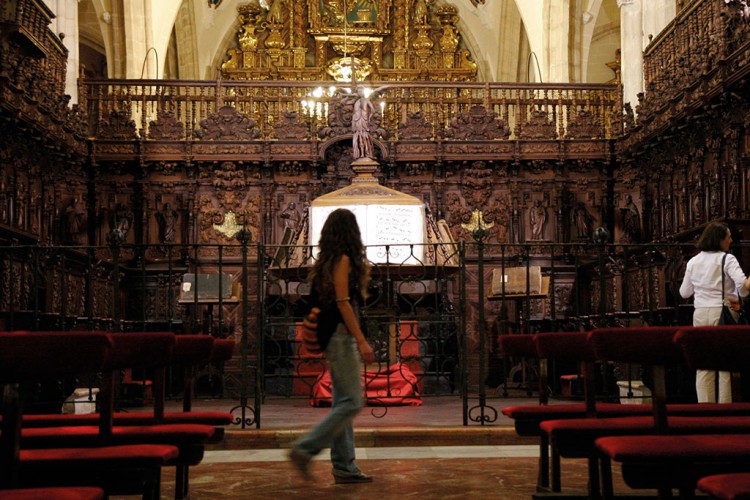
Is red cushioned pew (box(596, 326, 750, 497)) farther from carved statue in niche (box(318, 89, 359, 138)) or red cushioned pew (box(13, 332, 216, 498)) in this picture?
carved statue in niche (box(318, 89, 359, 138))

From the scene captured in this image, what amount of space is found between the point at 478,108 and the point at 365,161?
3988 millimetres

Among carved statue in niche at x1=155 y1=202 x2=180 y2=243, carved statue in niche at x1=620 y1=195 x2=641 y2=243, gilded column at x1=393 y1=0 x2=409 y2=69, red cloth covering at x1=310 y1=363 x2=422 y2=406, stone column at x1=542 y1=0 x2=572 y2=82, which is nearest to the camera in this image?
red cloth covering at x1=310 y1=363 x2=422 y2=406

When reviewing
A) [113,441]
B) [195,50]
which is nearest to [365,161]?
[113,441]

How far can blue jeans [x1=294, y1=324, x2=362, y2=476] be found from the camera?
4301mm

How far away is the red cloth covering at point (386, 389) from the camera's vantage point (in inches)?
340

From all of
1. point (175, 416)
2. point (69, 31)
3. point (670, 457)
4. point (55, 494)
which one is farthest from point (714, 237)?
point (69, 31)

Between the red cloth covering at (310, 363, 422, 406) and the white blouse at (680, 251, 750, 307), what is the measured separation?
8.90ft

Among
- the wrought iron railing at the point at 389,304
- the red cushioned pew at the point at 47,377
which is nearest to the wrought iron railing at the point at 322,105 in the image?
the wrought iron railing at the point at 389,304

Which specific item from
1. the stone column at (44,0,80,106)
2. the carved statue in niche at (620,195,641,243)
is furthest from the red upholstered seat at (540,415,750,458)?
the stone column at (44,0,80,106)

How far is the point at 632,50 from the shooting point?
14.5 m

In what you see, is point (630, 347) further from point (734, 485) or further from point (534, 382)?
point (534, 382)

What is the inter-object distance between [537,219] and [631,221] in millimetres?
1352

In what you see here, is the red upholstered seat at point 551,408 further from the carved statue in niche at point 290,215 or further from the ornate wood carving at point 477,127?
the ornate wood carving at point 477,127

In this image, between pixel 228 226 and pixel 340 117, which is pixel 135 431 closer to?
pixel 228 226
